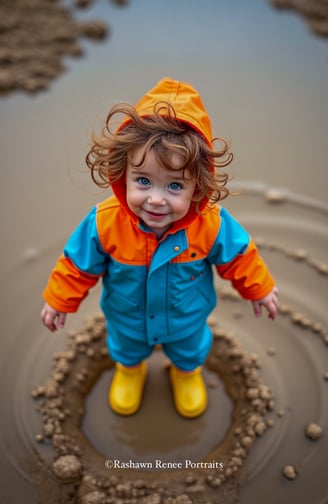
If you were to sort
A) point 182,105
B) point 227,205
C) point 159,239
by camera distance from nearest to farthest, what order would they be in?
1. point 182,105
2. point 159,239
3. point 227,205

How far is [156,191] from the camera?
1454mm

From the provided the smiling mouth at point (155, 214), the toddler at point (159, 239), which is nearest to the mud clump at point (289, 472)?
the toddler at point (159, 239)

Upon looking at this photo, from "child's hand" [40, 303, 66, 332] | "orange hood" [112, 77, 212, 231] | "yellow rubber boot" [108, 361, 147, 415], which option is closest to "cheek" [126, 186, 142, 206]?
"orange hood" [112, 77, 212, 231]

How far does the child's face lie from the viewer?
1427 millimetres

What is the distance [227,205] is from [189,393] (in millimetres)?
1090

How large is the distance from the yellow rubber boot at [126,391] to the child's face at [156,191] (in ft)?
2.60

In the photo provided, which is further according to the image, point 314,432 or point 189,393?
point 189,393

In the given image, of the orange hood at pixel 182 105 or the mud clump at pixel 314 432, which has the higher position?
the orange hood at pixel 182 105

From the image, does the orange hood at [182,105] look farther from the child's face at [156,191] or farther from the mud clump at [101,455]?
the mud clump at [101,455]

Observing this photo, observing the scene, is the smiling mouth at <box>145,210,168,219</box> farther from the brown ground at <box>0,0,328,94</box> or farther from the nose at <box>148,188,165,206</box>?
the brown ground at <box>0,0,328,94</box>

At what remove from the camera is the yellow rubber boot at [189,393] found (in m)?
2.06

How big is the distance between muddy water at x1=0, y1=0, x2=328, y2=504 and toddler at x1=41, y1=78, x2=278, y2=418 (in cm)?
38

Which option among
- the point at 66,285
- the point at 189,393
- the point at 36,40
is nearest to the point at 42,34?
the point at 36,40

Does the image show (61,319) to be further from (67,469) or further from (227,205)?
(227,205)
